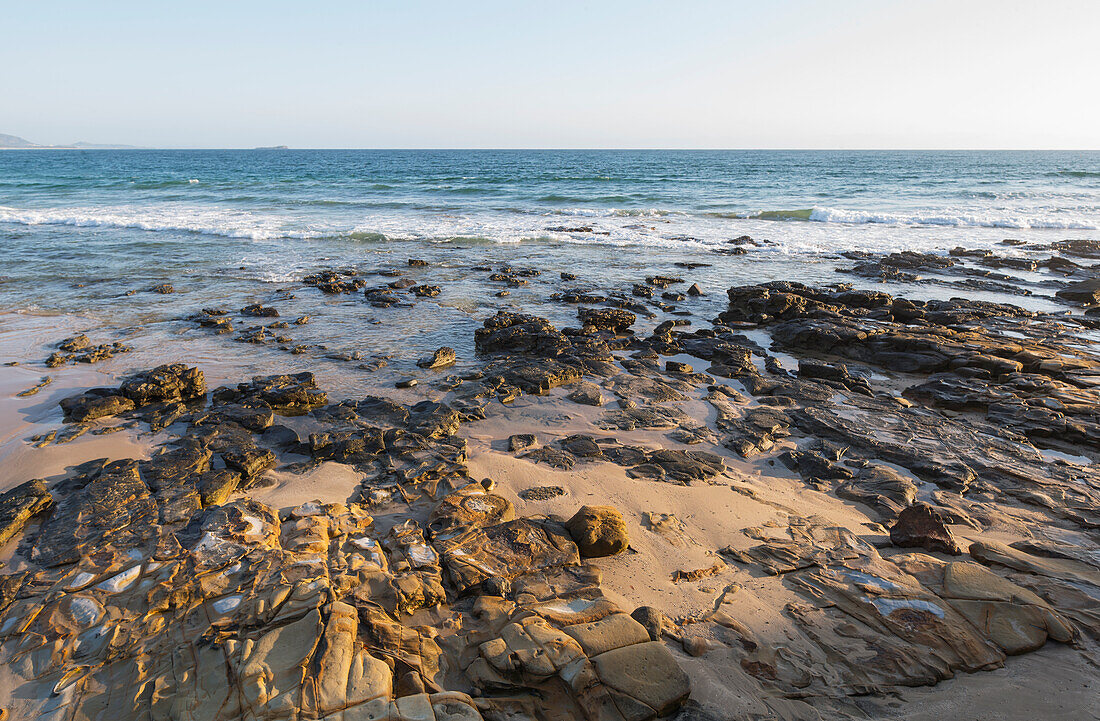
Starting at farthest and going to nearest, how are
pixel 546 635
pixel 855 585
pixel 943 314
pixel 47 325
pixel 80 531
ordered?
1. pixel 943 314
2. pixel 47 325
3. pixel 80 531
4. pixel 855 585
5. pixel 546 635

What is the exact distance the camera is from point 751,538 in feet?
13.9

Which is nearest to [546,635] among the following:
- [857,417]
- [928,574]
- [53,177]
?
[928,574]

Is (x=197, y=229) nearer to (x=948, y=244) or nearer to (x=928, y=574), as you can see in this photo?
(x=928, y=574)

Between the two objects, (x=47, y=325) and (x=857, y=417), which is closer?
(x=857, y=417)

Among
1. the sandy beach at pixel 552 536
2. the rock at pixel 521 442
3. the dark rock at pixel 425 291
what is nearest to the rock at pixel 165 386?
the sandy beach at pixel 552 536

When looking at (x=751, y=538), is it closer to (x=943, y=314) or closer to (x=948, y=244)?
(x=943, y=314)

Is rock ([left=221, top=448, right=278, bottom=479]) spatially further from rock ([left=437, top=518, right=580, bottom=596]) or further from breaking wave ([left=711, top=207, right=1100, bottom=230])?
breaking wave ([left=711, top=207, right=1100, bottom=230])

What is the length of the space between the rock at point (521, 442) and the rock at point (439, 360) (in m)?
2.50

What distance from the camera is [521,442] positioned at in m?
5.76

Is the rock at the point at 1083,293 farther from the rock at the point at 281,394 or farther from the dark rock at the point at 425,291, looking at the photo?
the rock at the point at 281,394

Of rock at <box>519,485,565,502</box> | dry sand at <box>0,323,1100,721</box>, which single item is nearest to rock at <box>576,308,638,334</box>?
dry sand at <box>0,323,1100,721</box>

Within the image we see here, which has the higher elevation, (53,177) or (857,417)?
(53,177)

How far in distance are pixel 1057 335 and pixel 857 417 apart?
6331 millimetres

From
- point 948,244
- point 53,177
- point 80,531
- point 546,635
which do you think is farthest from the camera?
point 53,177
